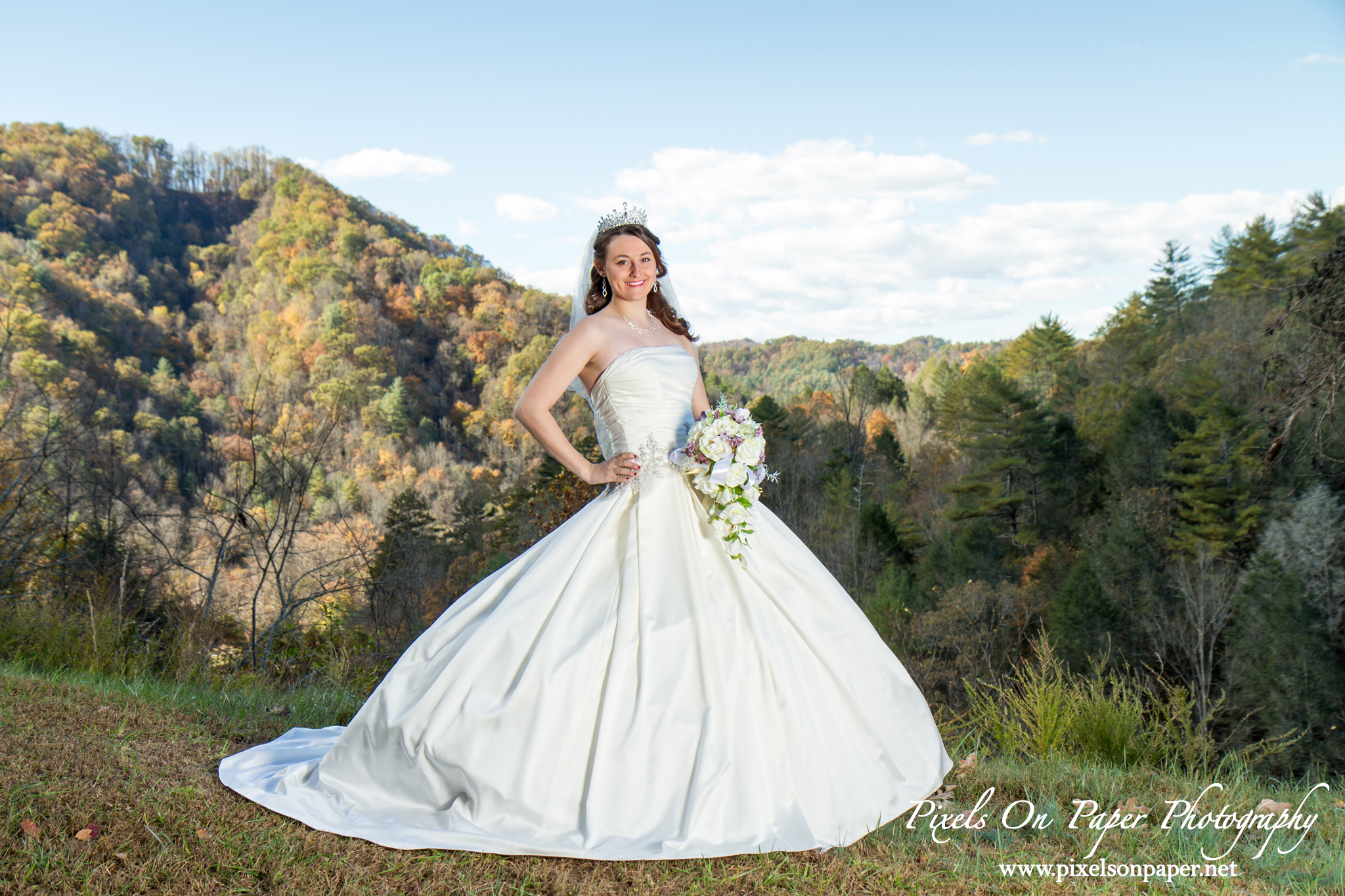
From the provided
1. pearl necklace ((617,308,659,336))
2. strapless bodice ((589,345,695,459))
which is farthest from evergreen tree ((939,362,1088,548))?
strapless bodice ((589,345,695,459))

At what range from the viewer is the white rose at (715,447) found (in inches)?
119

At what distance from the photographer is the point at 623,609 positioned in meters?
2.86

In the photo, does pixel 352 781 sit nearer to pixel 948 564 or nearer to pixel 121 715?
pixel 121 715

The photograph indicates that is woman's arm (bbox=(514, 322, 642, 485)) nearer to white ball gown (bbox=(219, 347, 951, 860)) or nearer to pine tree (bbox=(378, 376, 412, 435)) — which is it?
white ball gown (bbox=(219, 347, 951, 860))

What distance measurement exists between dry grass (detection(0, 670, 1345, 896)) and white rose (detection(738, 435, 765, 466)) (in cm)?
131

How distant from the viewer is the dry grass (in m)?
2.38

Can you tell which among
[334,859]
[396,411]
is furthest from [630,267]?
[396,411]

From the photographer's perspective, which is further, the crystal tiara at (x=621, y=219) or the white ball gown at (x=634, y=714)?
the crystal tiara at (x=621, y=219)

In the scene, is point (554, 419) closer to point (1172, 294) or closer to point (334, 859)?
point (334, 859)

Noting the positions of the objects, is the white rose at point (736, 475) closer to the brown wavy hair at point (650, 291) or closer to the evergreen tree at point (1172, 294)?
the brown wavy hair at point (650, 291)

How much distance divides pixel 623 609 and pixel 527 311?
163 ft

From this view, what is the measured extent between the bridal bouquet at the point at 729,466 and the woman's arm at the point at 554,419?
0.27 meters

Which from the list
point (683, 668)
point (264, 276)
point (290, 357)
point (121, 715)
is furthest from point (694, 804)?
point (264, 276)

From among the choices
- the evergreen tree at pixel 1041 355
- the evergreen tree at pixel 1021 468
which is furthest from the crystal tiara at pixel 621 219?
the evergreen tree at pixel 1041 355
